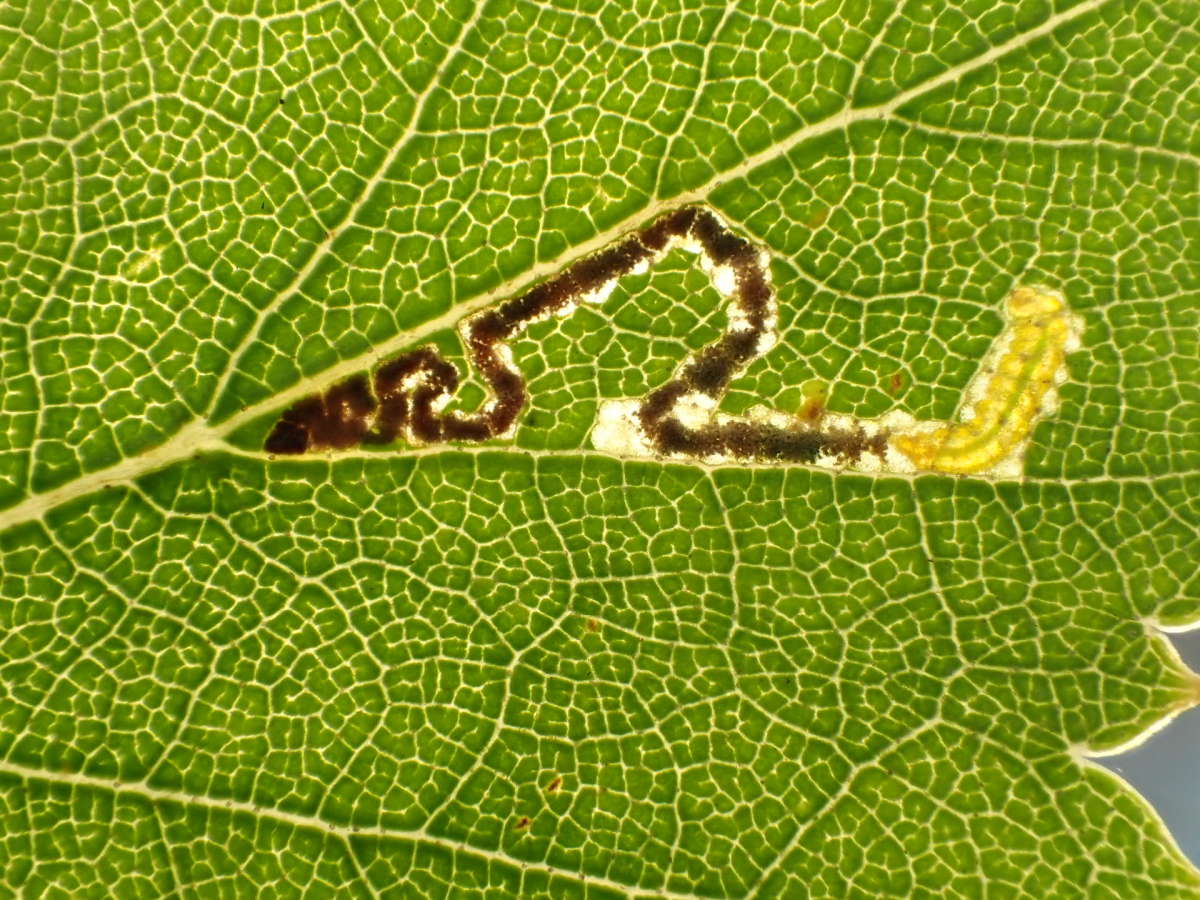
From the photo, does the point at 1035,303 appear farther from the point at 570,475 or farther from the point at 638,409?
the point at 570,475

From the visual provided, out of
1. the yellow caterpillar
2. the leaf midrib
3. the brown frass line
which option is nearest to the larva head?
the yellow caterpillar

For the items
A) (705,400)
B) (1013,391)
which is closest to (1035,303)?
(1013,391)

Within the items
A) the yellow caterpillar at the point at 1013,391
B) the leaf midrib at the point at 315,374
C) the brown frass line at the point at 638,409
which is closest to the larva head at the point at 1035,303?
the yellow caterpillar at the point at 1013,391

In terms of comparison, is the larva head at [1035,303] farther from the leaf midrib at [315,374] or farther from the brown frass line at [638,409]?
the leaf midrib at [315,374]

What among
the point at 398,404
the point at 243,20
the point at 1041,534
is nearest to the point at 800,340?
the point at 1041,534

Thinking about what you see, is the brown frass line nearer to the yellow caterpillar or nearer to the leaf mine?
the leaf mine

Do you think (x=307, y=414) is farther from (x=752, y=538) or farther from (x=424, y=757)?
(x=752, y=538)
